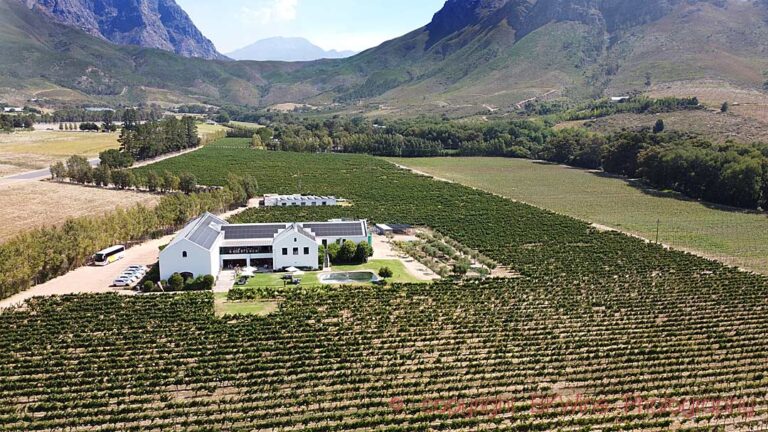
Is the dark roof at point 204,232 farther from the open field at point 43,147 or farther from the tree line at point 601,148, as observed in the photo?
the tree line at point 601,148

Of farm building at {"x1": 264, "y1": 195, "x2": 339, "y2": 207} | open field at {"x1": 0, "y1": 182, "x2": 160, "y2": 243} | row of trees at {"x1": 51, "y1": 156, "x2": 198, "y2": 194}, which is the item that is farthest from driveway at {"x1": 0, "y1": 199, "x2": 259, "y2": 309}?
row of trees at {"x1": 51, "y1": 156, "x2": 198, "y2": 194}

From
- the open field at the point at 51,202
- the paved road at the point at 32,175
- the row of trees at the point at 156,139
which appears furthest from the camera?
the row of trees at the point at 156,139

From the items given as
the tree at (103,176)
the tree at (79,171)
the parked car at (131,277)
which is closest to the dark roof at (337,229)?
the parked car at (131,277)

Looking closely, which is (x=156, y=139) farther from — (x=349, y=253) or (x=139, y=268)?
(x=349, y=253)

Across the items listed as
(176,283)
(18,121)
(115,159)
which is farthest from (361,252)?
(18,121)

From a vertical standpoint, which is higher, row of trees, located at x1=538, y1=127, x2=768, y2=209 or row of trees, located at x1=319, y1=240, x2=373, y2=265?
row of trees, located at x1=538, y1=127, x2=768, y2=209

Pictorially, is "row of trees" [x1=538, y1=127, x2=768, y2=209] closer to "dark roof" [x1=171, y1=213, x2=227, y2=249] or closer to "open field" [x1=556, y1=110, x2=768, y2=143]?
"open field" [x1=556, y1=110, x2=768, y2=143]
